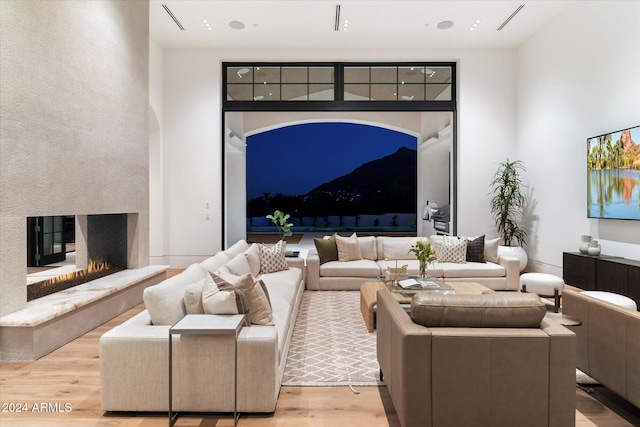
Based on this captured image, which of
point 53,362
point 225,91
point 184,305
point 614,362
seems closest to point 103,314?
point 53,362

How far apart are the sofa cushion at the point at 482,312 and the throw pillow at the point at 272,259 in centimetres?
322

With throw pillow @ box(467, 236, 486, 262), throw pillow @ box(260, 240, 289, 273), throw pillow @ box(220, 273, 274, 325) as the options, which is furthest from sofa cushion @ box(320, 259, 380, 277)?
throw pillow @ box(220, 273, 274, 325)

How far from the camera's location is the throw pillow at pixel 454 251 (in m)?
5.86

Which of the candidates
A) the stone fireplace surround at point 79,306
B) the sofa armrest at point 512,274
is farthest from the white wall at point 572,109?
the stone fireplace surround at point 79,306

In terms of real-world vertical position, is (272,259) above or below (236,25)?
below

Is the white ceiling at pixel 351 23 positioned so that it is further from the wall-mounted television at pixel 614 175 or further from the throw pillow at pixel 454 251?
the throw pillow at pixel 454 251

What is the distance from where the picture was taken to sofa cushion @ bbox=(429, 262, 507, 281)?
559cm

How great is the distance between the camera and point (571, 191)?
5895mm

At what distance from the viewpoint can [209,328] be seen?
2.16 meters

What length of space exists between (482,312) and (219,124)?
21.4 ft

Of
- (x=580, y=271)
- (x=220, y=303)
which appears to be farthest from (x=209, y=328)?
(x=580, y=271)

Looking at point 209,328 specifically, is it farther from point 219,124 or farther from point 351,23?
point 219,124

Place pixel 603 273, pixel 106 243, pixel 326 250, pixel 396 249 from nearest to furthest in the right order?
pixel 603 273, pixel 106 243, pixel 326 250, pixel 396 249

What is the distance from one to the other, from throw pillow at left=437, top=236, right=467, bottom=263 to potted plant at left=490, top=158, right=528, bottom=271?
5.01 ft
